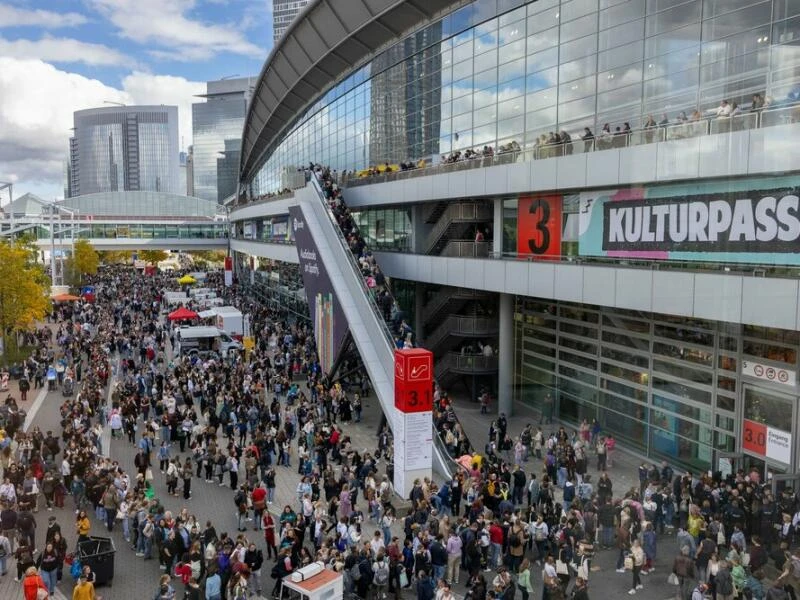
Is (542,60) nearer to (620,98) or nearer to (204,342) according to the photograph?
(620,98)

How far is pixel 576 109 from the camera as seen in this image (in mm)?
21500

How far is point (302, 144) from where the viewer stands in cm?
4969

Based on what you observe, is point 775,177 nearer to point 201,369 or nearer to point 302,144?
point 201,369

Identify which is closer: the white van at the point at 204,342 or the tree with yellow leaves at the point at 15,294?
the white van at the point at 204,342

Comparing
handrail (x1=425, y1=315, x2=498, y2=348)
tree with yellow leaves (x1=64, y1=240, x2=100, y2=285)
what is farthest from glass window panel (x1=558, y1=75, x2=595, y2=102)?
tree with yellow leaves (x1=64, y1=240, x2=100, y2=285)

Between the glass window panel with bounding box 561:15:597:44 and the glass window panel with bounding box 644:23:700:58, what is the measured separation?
7.84 ft

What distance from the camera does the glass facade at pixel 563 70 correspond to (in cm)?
1608

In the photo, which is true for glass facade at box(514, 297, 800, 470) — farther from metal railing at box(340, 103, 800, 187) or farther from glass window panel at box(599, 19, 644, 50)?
glass window panel at box(599, 19, 644, 50)

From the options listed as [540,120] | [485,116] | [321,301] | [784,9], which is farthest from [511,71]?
[321,301]

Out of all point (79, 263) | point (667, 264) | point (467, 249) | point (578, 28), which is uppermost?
point (578, 28)

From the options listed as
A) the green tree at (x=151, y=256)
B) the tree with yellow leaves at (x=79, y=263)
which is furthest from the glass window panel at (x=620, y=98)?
the green tree at (x=151, y=256)

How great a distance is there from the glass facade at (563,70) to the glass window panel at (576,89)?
0.03 metres

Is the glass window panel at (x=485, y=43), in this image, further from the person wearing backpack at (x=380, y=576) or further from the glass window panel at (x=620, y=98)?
the person wearing backpack at (x=380, y=576)

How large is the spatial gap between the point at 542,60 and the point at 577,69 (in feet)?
5.78
